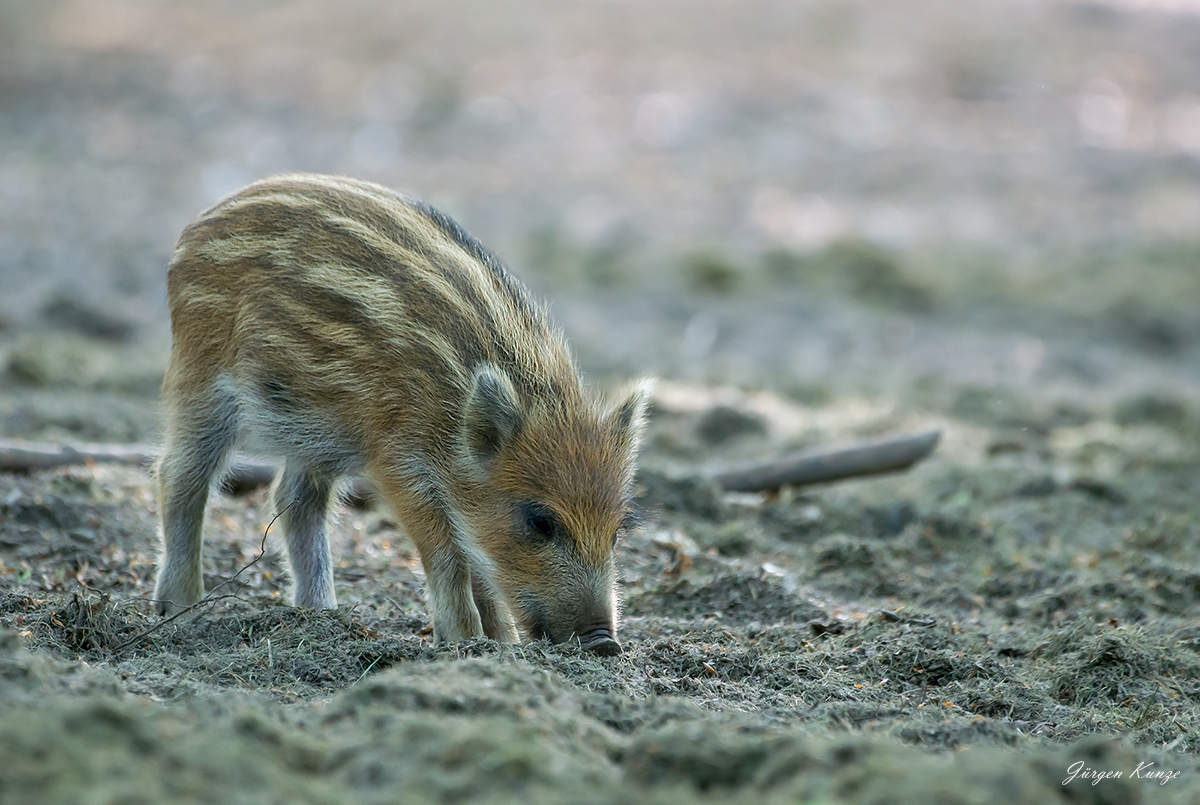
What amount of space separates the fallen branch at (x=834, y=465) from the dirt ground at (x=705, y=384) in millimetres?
134

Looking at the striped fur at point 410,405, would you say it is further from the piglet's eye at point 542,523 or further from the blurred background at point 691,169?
the blurred background at point 691,169

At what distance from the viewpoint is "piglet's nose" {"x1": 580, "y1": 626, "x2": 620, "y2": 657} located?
345cm

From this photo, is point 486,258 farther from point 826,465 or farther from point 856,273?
point 856,273

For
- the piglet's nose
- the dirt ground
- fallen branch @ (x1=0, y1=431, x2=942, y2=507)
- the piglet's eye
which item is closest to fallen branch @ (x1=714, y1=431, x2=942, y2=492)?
fallen branch @ (x1=0, y1=431, x2=942, y2=507)

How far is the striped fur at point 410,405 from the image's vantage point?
3.71 meters

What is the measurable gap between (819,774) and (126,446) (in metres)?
4.29

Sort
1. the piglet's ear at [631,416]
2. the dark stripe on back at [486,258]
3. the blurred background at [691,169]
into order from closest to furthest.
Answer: the piglet's ear at [631,416]
the dark stripe on back at [486,258]
the blurred background at [691,169]

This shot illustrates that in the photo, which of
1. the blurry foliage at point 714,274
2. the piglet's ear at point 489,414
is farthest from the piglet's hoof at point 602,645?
the blurry foliage at point 714,274

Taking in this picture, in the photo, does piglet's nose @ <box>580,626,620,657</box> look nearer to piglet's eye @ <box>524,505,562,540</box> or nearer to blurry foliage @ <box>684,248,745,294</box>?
piglet's eye @ <box>524,505,562,540</box>

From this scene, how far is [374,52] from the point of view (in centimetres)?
1587

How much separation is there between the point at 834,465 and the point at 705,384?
8.14ft

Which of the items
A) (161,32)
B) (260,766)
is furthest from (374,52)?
(260,766)

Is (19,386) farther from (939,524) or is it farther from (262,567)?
(939,524)

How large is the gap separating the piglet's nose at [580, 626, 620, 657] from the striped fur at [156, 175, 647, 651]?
1.1 inches
